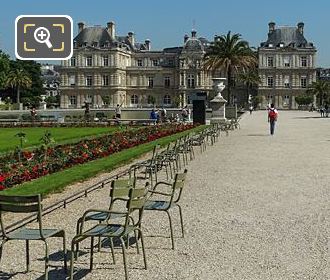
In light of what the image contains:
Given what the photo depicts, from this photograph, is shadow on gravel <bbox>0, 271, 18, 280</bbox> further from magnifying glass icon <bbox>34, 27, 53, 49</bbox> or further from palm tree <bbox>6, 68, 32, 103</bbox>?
palm tree <bbox>6, 68, 32, 103</bbox>

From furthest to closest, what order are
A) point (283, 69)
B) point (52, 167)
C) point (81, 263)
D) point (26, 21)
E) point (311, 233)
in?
1. point (283, 69)
2. point (26, 21)
3. point (52, 167)
4. point (311, 233)
5. point (81, 263)

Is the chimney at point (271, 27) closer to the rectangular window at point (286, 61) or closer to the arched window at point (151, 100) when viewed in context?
the rectangular window at point (286, 61)

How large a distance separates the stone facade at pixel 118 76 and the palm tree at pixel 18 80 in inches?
541

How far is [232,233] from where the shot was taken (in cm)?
744

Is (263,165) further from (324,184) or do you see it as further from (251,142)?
(251,142)

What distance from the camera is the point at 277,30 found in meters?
98.1

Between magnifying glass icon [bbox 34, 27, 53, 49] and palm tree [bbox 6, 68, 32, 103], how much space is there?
7047 cm

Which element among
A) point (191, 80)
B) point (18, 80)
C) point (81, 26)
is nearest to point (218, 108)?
point (18, 80)

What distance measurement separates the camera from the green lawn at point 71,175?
10266 millimetres

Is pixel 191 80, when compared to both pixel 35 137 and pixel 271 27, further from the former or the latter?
pixel 35 137

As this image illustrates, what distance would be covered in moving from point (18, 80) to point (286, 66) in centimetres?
4220

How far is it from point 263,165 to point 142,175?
11.7 feet

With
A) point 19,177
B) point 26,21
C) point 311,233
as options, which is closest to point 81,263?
point 311,233

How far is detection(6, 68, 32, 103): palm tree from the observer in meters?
82.7
